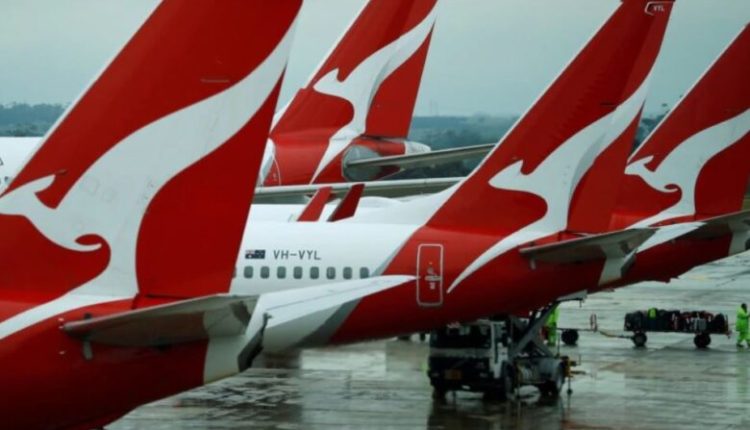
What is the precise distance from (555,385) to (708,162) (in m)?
8.19

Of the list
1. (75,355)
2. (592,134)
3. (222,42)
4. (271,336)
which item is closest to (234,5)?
(222,42)

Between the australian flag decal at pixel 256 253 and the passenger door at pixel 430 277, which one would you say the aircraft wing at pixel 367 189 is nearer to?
the australian flag decal at pixel 256 253

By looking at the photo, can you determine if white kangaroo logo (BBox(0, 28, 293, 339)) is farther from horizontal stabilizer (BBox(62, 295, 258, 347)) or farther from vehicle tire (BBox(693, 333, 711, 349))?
vehicle tire (BBox(693, 333, 711, 349))

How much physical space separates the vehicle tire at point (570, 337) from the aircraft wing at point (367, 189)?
4.90m

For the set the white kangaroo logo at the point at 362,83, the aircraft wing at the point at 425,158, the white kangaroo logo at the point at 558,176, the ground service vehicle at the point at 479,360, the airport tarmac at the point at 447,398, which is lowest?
the airport tarmac at the point at 447,398

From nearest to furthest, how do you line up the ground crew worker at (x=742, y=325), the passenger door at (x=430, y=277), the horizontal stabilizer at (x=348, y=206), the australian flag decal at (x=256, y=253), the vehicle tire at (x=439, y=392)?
1. the passenger door at (x=430, y=277)
2. the australian flag decal at (x=256, y=253)
3. the horizontal stabilizer at (x=348, y=206)
4. the vehicle tire at (x=439, y=392)
5. the ground crew worker at (x=742, y=325)

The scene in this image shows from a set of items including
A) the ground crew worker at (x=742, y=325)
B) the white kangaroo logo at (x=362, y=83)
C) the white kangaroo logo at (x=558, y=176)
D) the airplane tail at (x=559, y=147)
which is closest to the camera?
the airplane tail at (x=559, y=147)

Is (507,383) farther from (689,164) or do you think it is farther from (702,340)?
(702,340)

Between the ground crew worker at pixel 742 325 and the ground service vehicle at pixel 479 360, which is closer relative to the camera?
the ground service vehicle at pixel 479 360

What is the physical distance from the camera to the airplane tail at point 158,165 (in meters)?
11.4

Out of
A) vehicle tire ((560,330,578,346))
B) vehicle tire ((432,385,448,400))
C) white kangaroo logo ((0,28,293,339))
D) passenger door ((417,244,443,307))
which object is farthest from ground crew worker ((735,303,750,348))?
white kangaroo logo ((0,28,293,339))

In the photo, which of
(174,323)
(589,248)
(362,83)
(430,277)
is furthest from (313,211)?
(174,323)

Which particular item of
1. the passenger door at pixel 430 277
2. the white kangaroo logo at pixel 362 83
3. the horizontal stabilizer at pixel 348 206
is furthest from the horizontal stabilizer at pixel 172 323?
the white kangaroo logo at pixel 362 83

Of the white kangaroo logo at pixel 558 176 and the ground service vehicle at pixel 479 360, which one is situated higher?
the white kangaroo logo at pixel 558 176
